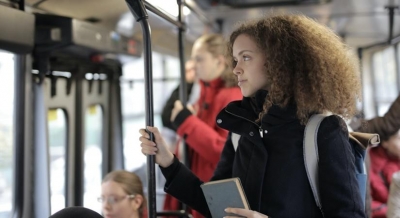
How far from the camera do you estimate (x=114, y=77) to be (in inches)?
185

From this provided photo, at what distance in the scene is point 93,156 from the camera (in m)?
4.63

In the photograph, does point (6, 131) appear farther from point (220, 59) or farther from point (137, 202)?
point (220, 59)

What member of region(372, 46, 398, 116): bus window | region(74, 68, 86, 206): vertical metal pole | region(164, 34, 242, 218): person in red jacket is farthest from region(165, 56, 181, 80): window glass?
region(164, 34, 242, 218): person in red jacket

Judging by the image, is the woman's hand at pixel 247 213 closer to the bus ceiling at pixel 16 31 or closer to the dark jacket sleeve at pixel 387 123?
the bus ceiling at pixel 16 31

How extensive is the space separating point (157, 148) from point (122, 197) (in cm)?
94

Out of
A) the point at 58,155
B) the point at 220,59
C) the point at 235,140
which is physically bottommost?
the point at 58,155

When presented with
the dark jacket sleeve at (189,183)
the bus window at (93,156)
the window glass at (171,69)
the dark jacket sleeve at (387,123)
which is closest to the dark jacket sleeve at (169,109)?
the bus window at (93,156)

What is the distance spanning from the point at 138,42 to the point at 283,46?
110 inches

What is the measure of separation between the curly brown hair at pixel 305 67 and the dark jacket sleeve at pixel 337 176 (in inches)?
4.4

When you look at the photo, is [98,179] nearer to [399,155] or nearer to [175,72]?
[399,155]

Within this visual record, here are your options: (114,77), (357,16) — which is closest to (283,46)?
(114,77)

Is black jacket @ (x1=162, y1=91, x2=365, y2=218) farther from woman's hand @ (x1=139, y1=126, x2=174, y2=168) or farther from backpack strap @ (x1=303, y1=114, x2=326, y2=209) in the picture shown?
woman's hand @ (x1=139, y1=126, x2=174, y2=168)

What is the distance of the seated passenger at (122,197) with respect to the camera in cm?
289

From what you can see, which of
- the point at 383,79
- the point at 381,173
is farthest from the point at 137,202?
Answer: the point at 383,79
